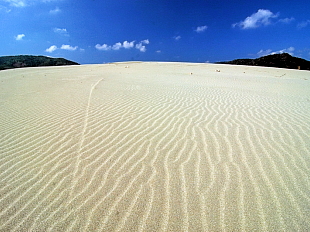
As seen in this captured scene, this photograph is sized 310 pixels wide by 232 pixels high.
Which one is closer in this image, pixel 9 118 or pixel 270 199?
pixel 270 199

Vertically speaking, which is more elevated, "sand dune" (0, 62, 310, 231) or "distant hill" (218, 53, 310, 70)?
"distant hill" (218, 53, 310, 70)

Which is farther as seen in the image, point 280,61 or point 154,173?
point 280,61

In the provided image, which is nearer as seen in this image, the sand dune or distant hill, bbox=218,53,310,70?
the sand dune

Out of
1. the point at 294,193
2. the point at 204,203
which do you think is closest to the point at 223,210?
the point at 204,203

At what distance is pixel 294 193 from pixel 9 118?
20.4ft

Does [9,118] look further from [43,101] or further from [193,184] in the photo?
[193,184]

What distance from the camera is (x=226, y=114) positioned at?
17.2ft

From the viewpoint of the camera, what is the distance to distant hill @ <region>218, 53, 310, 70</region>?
32.4 m

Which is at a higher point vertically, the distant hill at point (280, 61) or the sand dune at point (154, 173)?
the distant hill at point (280, 61)

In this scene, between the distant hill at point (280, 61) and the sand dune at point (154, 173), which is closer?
the sand dune at point (154, 173)

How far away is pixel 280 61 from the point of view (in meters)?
34.2

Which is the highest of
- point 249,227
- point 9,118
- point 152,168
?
point 9,118

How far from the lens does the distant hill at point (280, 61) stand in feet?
106

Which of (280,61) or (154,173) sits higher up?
(280,61)
